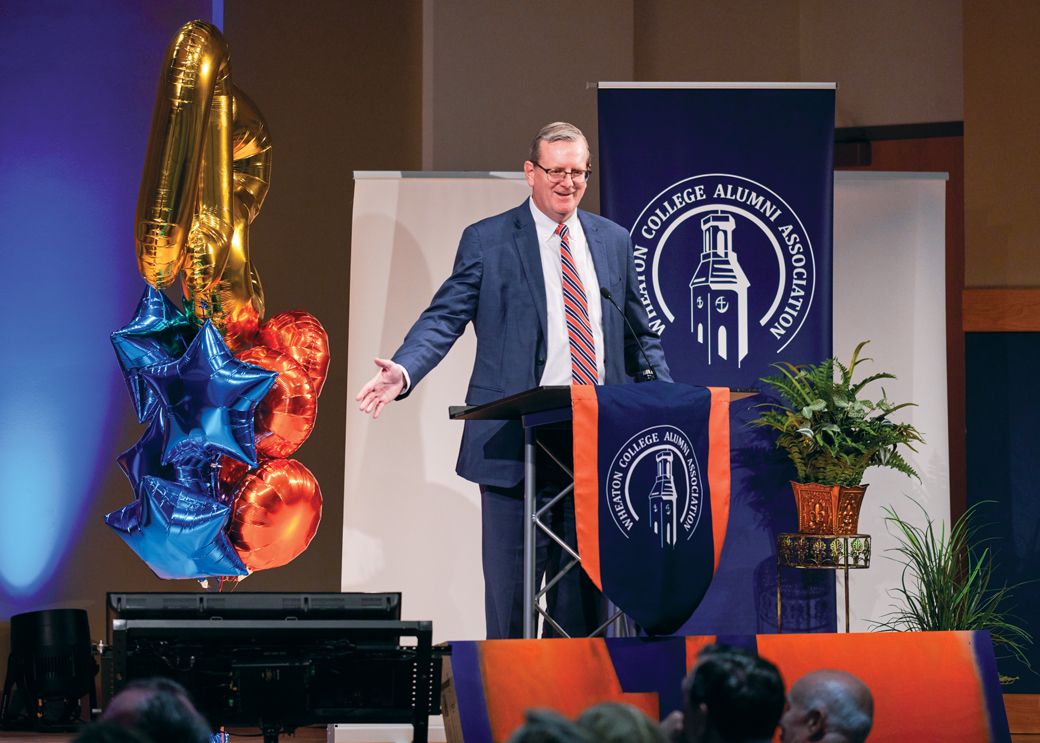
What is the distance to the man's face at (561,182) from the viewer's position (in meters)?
3.67

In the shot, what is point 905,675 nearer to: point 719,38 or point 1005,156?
point 1005,156

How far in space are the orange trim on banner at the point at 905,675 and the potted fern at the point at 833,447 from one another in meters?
1.16

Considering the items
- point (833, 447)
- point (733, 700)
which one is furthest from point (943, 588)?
point (733, 700)

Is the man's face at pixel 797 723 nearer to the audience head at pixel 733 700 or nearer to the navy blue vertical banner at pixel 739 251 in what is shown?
the audience head at pixel 733 700

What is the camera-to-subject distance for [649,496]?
3367 mm

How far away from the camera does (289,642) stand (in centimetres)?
299

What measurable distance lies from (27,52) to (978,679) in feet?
15.5

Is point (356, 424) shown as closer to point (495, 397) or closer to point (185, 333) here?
point (185, 333)

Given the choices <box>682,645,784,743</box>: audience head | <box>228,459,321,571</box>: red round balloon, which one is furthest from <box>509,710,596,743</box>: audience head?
<box>228,459,321,571</box>: red round balloon

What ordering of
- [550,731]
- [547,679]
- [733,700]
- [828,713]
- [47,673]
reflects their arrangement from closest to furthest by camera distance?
[550,731] < [733,700] < [828,713] < [547,679] < [47,673]

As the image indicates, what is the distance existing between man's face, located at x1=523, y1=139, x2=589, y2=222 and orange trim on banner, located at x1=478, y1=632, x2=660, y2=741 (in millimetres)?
1208

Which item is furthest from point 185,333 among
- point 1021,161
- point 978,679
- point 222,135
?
point 1021,161

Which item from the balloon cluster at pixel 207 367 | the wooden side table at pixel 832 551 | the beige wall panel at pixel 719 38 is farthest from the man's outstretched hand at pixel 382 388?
the beige wall panel at pixel 719 38

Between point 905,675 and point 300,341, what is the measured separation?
2405 millimetres
